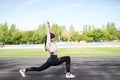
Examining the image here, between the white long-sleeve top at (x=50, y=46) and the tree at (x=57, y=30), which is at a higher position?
the tree at (x=57, y=30)

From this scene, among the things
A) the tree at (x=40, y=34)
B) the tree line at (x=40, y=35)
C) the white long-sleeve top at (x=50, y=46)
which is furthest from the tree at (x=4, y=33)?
the white long-sleeve top at (x=50, y=46)

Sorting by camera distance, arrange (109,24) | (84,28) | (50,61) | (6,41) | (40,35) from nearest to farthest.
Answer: (50,61) → (6,41) → (40,35) → (109,24) → (84,28)

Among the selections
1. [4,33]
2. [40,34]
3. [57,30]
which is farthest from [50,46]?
[57,30]

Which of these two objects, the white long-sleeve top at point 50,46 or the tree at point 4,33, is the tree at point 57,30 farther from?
the white long-sleeve top at point 50,46

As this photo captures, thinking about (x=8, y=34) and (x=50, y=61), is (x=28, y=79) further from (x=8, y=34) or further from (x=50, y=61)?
(x=8, y=34)

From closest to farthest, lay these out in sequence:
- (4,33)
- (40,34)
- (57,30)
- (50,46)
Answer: (50,46)
(4,33)
(40,34)
(57,30)

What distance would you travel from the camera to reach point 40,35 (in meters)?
122

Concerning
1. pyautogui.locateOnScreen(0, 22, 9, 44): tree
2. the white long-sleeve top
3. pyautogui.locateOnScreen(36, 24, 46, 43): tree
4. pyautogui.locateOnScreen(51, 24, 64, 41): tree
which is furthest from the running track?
pyautogui.locateOnScreen(51, 24, 64, 41): tree

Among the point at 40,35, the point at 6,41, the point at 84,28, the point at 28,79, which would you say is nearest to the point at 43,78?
the point at 28,79

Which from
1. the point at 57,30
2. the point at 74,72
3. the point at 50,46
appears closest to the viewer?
the point at 50,46

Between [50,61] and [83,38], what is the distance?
12034 centimetres

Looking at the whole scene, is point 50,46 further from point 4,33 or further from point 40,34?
point 40,34

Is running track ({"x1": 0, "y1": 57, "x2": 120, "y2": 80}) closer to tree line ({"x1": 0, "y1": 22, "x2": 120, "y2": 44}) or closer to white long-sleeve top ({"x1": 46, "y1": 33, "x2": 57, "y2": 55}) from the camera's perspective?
white long-sleeve top ({"x1": 46, "y1": 33, "x2": 57, "y2": 55})

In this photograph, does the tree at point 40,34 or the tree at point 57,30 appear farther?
the tree at point 57,30
